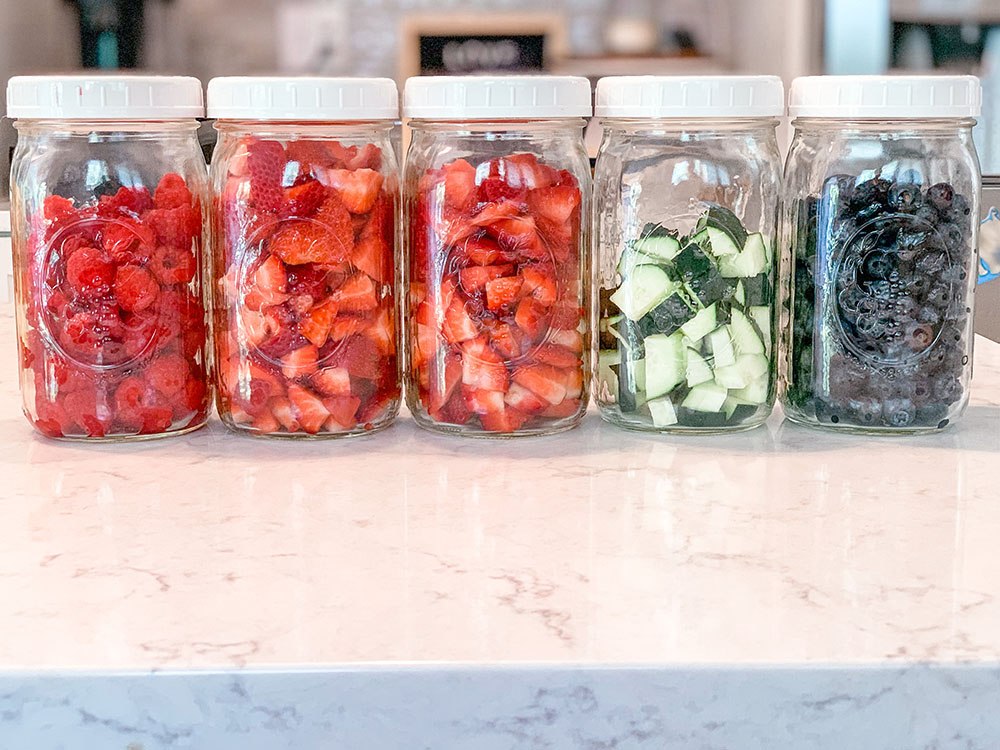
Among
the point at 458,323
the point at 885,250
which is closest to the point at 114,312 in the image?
the point at 458,323

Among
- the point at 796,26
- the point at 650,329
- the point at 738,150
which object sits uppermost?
the point at 796,26

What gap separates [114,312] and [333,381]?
0.52 feet

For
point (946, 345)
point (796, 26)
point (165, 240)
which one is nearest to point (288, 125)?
point (165, 240)

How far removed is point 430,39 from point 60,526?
2.80 m

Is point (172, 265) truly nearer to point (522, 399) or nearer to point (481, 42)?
point (522, 399)

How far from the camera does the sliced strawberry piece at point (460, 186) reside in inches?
33.5

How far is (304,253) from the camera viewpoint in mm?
834

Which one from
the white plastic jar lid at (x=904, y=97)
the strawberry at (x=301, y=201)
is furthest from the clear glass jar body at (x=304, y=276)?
the white plastic jar lid at (x=904, y=97)

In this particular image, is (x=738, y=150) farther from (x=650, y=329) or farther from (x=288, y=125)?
(x=288, y=125)

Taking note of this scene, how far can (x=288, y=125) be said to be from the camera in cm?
85

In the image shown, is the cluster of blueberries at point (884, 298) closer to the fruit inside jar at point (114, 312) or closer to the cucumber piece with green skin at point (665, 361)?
the cucumber piece with green skin at point (665, 361)

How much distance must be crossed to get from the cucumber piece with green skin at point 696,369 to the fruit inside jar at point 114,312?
0.36m

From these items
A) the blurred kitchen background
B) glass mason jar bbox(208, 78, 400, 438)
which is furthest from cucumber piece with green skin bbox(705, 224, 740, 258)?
the blurred kitchen background

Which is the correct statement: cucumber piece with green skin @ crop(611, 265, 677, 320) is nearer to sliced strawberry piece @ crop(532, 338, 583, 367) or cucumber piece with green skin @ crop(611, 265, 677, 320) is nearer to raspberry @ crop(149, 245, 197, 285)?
sliced strawberry piece @ crop(532, 338, 583, 367)
